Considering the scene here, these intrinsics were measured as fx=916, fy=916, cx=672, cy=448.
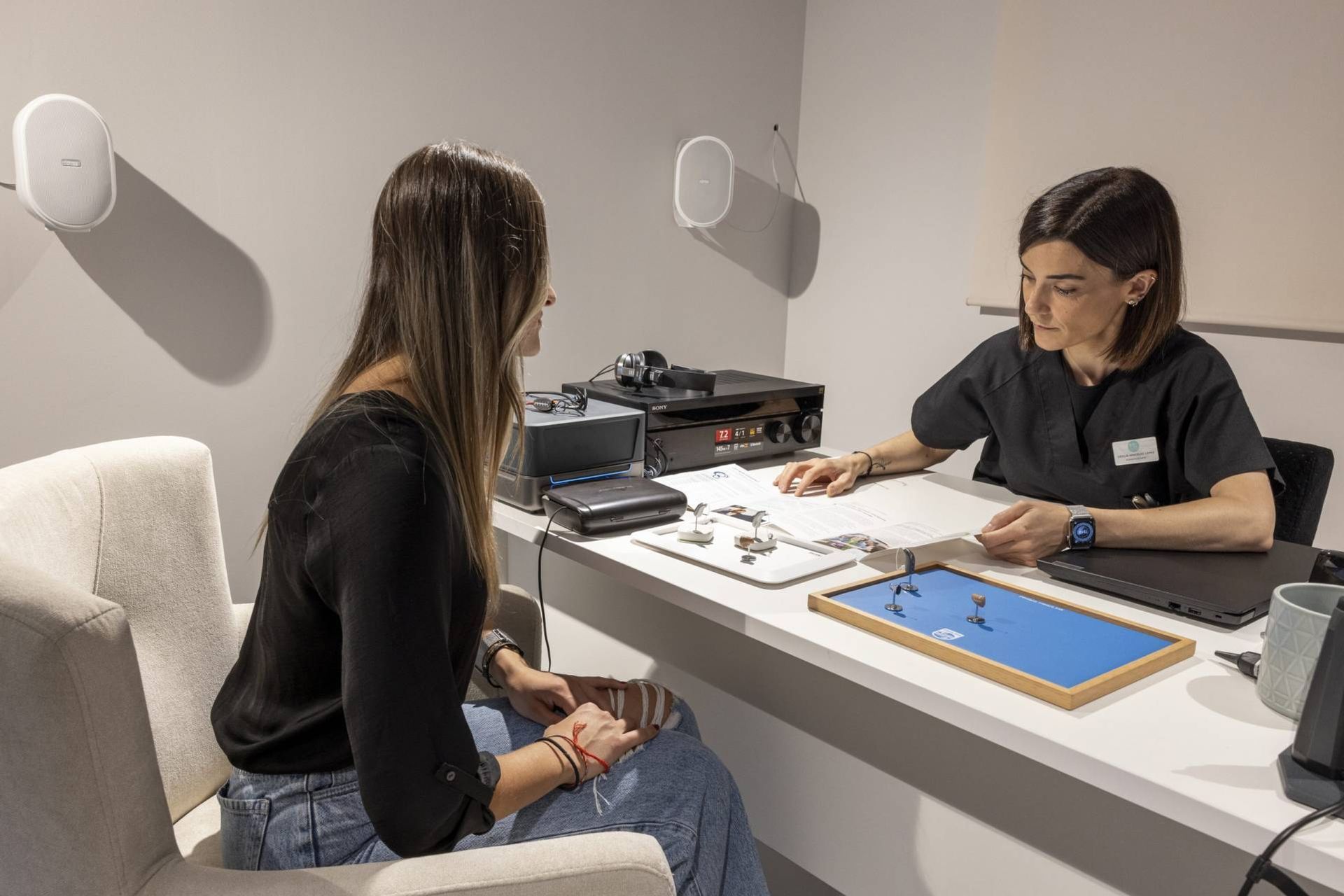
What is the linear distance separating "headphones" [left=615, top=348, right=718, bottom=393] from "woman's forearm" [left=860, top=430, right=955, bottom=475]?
1.21ft

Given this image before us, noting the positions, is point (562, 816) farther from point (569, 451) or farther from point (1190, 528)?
point (1190, 528)

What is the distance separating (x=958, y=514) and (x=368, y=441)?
3.68ft

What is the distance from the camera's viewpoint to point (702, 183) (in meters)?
2.62

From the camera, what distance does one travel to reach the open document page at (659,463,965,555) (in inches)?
56.2

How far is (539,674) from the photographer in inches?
49.2

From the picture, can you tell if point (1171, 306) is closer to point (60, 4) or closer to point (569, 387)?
point (569, 387)

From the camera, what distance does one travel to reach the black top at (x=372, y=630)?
2.65ft

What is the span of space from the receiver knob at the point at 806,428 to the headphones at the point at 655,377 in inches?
9.1

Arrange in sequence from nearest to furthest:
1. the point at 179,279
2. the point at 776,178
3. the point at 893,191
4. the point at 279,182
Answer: the point at 179,279
the point at 279,182
the point at 893,191
the point at 776,178

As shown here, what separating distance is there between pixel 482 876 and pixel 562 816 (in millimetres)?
214

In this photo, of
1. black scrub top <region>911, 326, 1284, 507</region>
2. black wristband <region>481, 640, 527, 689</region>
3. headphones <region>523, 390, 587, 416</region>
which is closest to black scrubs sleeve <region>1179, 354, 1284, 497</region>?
black scrub top <region>911, 326, 1284, 507</region>

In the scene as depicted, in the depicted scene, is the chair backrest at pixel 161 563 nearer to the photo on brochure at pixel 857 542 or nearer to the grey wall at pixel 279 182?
the grey wall at pixel 279 182

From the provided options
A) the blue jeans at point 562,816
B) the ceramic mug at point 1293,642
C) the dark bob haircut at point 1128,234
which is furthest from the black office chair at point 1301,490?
the blue jeans at point 562,816

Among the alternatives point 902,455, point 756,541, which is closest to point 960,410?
point 902,455
